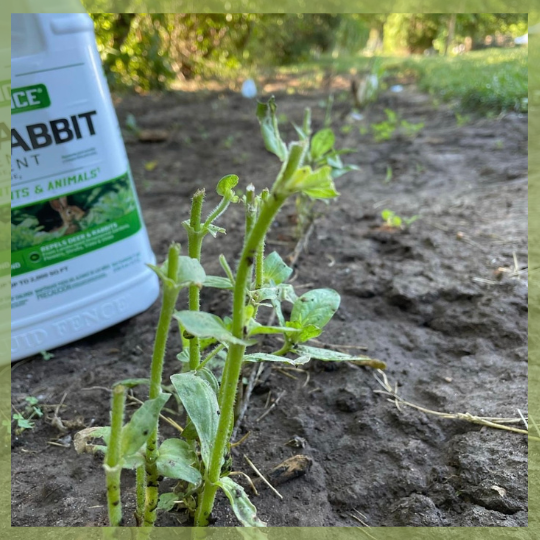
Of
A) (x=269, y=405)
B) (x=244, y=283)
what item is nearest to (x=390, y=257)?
(x=269, y=405)

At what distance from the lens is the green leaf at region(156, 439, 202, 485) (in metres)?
0.48

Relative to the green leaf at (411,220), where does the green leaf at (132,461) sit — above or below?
above

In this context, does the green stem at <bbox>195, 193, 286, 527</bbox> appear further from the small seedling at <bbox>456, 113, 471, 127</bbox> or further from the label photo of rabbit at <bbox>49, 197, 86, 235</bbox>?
the small seedling at <bbox>456, 113, 471, 127</bbox>

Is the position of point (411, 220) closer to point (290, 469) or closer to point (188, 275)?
point (290, 469)

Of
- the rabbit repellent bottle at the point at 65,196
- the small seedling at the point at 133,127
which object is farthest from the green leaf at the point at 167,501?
the small seedling at the point at 133,127

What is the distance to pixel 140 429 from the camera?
1.36ft

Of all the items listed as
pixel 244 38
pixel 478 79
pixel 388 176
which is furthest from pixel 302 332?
pixel 244 38

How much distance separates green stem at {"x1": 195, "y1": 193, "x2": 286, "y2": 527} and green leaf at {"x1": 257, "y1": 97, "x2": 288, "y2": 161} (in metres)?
0.25

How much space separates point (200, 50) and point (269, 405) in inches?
171

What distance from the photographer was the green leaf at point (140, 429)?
0.41 m

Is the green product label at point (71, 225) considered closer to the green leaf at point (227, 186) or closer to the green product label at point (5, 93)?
the green product label at point (5, 93)

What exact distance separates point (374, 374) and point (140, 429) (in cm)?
53

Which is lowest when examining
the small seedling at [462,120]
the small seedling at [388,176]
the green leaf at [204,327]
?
the small seedling at [462,120]

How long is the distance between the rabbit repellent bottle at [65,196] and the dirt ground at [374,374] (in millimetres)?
82
